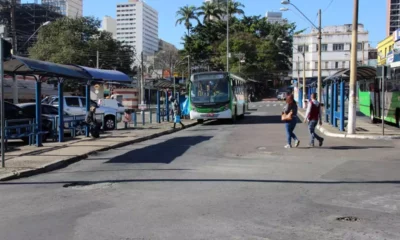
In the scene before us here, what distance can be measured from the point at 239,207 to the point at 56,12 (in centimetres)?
7676

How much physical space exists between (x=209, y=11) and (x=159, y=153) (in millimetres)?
69503

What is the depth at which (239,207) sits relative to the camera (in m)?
6.57

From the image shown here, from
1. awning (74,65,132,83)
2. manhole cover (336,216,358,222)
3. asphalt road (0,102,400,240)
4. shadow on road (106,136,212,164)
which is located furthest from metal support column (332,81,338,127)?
manhole cover (336,216,358,222)

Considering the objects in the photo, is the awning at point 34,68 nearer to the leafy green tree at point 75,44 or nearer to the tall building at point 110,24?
the leafy green tree at point 75,44

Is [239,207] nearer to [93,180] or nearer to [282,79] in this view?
[93,180]

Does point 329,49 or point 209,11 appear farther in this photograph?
point 329,49

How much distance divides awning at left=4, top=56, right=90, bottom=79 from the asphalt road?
11.3 ft

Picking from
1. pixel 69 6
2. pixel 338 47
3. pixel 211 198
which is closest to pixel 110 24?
pixel 69 6

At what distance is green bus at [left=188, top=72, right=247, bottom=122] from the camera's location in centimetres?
2573

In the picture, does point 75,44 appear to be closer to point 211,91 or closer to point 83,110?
point 211,91

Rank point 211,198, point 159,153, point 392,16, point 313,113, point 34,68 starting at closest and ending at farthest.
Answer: point 211,198 → point 34,68 → point 159,153 → point 313,113 → point 392,16

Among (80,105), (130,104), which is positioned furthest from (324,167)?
(130,104)

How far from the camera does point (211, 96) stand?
85.3 feet

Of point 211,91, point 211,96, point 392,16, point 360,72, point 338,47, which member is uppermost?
point 392,16
